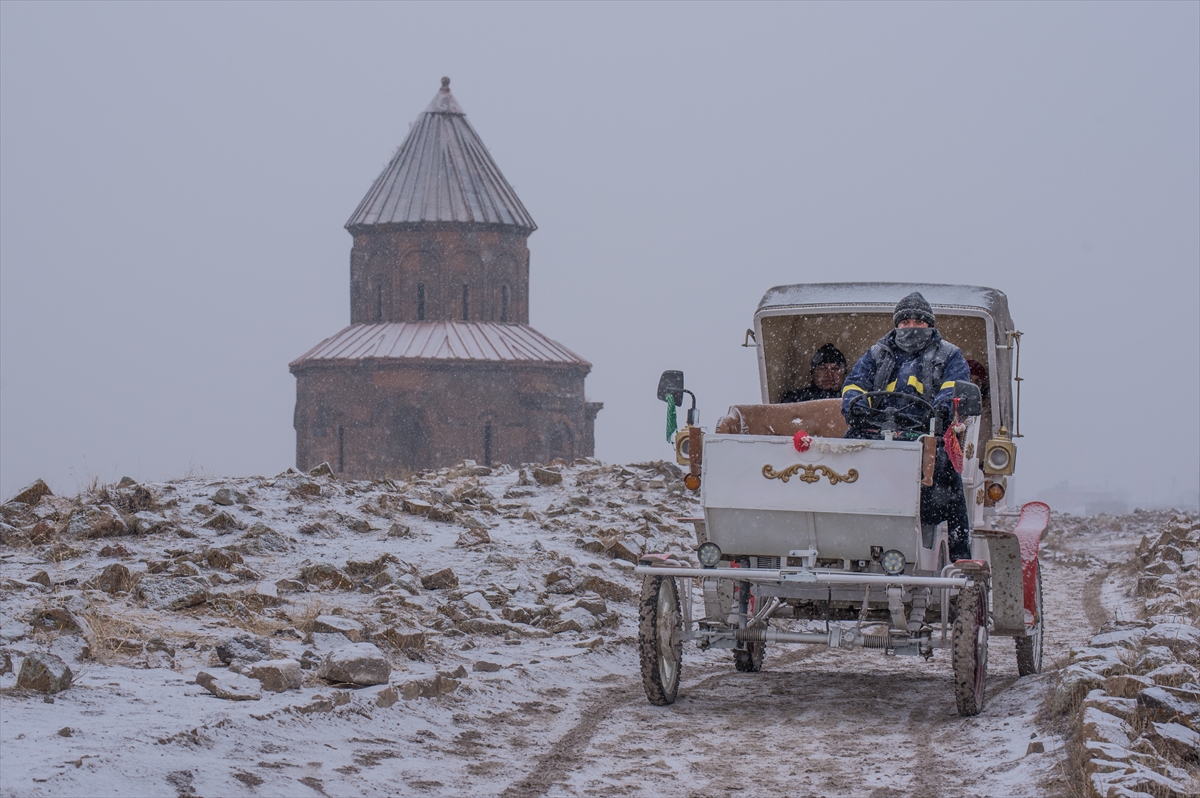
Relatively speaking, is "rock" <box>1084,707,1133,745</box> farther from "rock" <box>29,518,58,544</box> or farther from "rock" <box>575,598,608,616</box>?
"rock" <box>29,518,58,544</box>

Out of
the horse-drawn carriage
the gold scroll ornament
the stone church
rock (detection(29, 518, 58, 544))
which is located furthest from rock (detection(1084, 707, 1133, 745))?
the stone church

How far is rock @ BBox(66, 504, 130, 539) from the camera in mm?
14273

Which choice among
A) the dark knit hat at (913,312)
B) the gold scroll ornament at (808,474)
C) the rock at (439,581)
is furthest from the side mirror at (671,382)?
the rock at (439,581)

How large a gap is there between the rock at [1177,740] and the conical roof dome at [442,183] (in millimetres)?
47651

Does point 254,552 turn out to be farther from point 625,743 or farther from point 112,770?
point 112,770

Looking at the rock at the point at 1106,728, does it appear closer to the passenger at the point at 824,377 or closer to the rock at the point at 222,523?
the passenger at the point at 824,377

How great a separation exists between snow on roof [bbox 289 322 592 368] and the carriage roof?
131ft

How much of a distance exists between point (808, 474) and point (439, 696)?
2.60 metres

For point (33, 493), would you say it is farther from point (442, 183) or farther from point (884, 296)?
point (442, 183)

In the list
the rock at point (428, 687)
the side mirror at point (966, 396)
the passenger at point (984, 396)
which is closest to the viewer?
the rock at point (428, 687)

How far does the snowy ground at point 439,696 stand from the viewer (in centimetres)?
671

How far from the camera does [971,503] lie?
30.6 feet

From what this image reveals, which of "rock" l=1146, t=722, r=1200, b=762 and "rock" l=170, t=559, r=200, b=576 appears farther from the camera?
"rock" l=170, t=559, r=200, b=576

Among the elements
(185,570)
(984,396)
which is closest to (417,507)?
(185,570)
